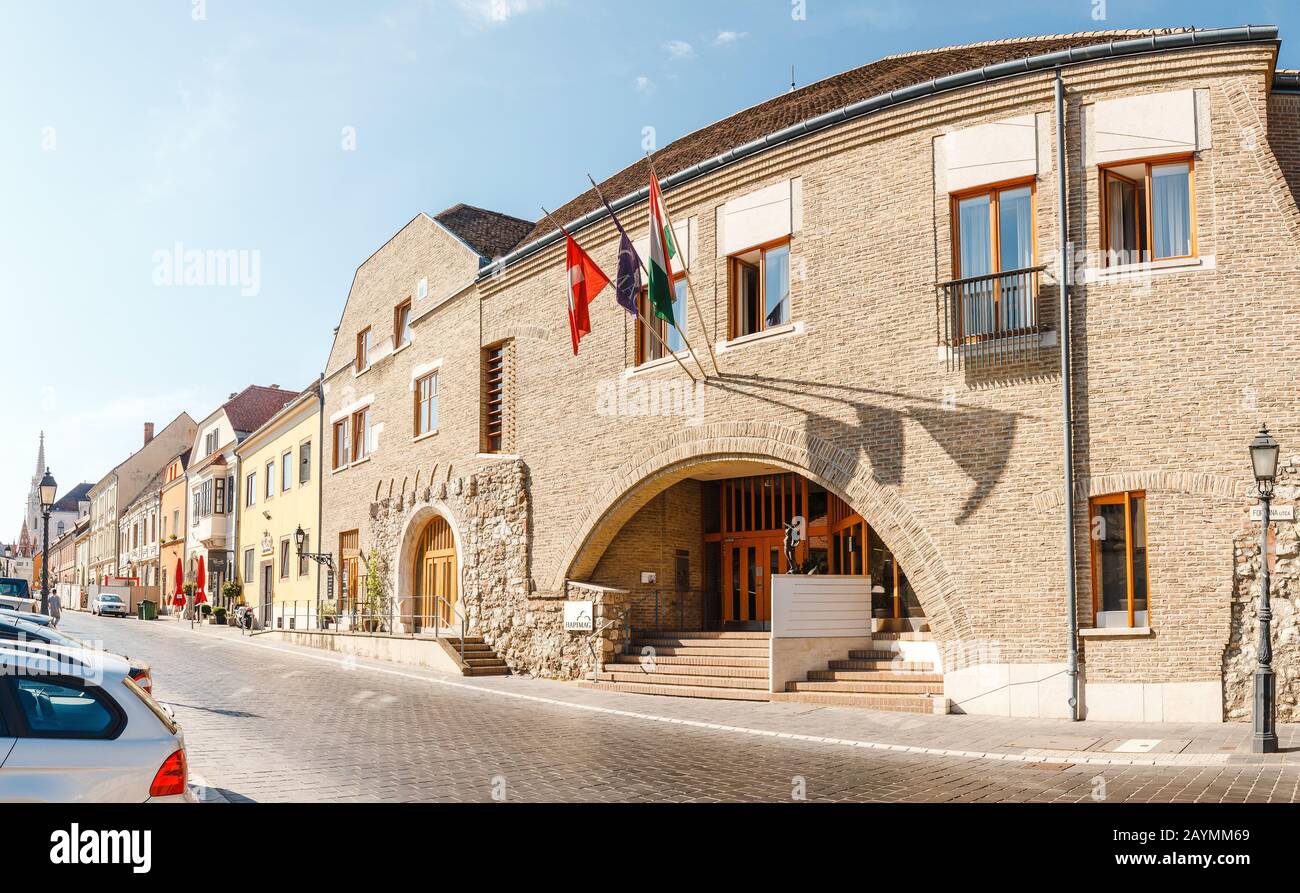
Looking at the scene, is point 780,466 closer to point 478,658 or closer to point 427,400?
point 478,658

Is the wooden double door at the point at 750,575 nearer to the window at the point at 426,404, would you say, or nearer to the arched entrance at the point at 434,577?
the arched entrance at the point at 434,577

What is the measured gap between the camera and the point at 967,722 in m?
14.2

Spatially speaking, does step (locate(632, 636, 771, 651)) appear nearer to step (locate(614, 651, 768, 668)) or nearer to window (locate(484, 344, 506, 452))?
step (locate(614, 651, 768, 668))

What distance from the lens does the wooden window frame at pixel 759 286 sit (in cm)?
1825

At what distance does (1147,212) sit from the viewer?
48.6 feet

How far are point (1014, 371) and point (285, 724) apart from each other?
10.7 m

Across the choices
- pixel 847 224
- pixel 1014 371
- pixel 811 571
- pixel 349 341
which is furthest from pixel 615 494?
pixel 349 341

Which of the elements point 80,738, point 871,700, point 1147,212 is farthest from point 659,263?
point 80,738

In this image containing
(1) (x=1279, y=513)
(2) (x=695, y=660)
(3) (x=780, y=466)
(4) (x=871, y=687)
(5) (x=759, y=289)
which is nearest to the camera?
(1) (x=1279, y=513)

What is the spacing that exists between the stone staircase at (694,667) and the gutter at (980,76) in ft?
27.5

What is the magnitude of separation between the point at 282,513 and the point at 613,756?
31168 millimetres

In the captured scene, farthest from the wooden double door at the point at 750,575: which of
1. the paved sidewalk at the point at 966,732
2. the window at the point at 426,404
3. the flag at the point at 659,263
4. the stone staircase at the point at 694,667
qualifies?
the window at the point at 426,404

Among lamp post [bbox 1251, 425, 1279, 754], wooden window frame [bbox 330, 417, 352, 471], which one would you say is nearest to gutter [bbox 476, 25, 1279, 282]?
lamp post [bbox 1251, 425, 1279, 754]

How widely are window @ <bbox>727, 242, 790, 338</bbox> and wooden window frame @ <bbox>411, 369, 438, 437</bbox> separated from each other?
423 inches
